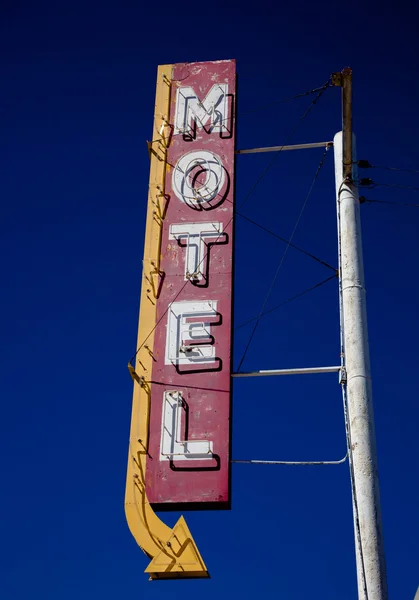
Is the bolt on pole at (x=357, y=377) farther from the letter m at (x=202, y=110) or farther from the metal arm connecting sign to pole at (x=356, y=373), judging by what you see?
the letter m at (x=202, y=110)

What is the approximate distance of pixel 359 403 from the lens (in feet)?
35.1

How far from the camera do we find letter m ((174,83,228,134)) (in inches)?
589

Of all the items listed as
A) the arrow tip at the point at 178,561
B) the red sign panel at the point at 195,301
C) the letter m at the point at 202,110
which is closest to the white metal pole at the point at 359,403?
the red sign panel at the point at 195,301

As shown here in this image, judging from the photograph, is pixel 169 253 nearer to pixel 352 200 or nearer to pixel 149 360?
pixel 149 360

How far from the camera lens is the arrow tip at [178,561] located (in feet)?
37.6

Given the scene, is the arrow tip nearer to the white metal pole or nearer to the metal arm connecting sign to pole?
the metal arm connecting sign to pole

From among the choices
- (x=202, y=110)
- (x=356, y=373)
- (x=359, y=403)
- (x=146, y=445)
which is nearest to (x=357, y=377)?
(x=356, y=373)

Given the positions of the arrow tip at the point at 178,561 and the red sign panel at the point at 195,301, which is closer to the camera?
the arrow tip at the point at 178,561

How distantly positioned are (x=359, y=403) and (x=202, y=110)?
6.47 metres

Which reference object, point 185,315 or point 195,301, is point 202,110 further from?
point 185,315

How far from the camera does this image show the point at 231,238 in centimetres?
1366

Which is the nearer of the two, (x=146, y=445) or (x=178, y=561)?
(x=178, y=561)

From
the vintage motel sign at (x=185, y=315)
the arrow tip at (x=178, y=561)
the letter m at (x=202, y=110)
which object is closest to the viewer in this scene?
the arrow tip at (x=178, y=561)

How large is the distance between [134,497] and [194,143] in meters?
5.82
